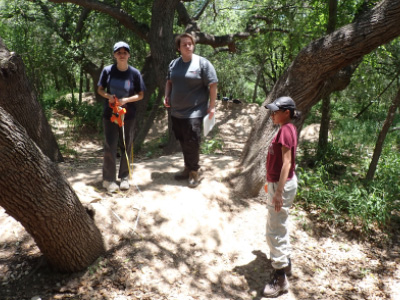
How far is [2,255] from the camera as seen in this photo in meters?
3.24

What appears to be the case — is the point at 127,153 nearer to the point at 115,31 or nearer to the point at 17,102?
the point at 17,102

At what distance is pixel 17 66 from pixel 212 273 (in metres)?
4.02

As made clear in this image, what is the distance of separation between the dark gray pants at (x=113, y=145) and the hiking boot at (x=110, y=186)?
5 cm

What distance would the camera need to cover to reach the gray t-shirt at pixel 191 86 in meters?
4.01

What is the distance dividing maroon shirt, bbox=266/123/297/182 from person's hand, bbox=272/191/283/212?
0.54 ft

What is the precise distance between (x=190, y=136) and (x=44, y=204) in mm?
2011

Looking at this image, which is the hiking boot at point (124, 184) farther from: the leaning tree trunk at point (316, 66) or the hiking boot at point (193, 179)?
the leaning tree trunk at point (316, 66)

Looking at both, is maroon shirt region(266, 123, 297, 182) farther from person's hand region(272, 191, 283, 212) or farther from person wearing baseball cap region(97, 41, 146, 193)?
person wearing baseball cap region(97, 41, 146, 193)

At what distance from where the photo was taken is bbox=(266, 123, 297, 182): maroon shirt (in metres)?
2.81

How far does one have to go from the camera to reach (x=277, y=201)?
293 centimetres

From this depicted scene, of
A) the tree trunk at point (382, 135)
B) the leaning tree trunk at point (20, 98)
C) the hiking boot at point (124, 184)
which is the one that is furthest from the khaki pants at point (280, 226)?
the leaning tree trunk at point (20, 98)

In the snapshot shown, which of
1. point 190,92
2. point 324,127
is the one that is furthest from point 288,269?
point 324,127

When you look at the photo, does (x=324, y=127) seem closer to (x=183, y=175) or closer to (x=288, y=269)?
(x=183, y=175)

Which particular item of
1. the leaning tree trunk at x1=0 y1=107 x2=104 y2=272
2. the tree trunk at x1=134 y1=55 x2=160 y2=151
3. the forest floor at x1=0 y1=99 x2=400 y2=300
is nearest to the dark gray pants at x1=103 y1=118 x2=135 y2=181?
the forest floor at x1=0 y1=99 x2=400 y2=300
